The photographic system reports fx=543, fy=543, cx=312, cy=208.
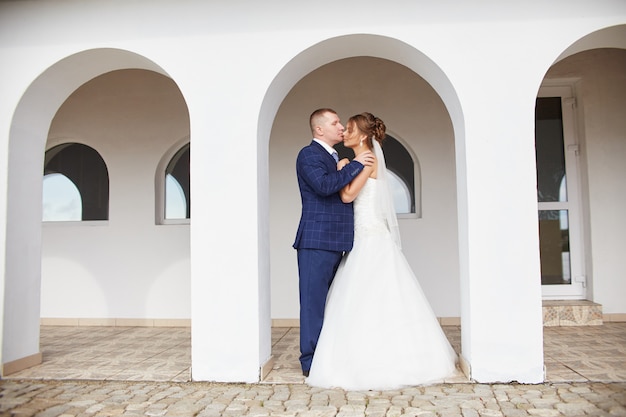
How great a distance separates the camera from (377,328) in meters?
3.86

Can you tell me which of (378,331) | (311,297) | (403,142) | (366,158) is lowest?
(378,331)

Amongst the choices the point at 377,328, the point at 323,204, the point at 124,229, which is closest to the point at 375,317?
the point at 377,328

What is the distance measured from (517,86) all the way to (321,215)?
172cm

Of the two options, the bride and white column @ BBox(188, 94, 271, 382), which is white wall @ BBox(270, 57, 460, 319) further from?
white column @ BBox(188, 94, 271, 382)

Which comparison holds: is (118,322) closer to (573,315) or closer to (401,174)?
(401,174)

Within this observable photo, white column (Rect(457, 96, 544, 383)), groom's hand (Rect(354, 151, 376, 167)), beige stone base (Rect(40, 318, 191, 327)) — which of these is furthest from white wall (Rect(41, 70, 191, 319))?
white column (Rect(457, 96, 544, 383))

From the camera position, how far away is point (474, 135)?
3.97m

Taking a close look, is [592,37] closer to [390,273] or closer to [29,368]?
[390,273]

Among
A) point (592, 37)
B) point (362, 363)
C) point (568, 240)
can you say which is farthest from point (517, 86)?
point (568, 240)

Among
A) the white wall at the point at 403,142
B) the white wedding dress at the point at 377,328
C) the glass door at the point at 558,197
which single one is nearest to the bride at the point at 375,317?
the white wedding dress at the point at 377,328

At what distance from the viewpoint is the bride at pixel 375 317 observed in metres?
3.78

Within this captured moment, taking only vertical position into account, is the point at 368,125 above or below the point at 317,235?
above

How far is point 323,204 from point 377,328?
101 centimetres

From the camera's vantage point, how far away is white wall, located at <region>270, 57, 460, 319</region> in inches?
251
